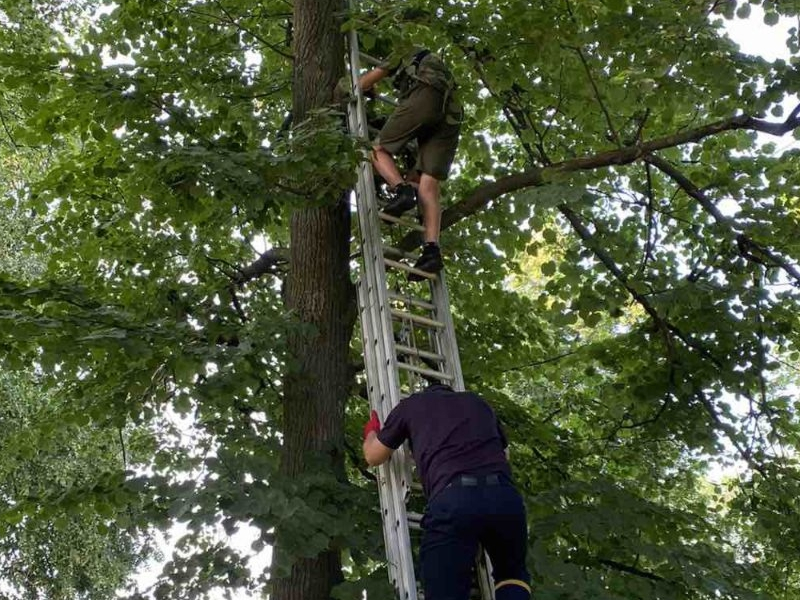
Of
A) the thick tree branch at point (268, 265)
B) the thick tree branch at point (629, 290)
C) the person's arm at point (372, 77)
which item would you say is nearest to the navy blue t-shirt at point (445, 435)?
the thick tree branch at point (629, 290)

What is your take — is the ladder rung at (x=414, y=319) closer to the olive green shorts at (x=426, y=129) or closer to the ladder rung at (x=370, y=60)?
the olive green shorts at (x=426, y=129)

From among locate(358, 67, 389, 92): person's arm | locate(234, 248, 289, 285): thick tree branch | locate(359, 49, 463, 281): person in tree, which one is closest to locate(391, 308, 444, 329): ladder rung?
locate(359, 49, 463, 281): person in tree

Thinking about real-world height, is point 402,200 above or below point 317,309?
above

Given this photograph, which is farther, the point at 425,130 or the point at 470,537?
the point at 425,130

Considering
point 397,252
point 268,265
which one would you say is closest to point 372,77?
point 397,252

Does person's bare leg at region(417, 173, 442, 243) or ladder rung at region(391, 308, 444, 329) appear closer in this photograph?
ladder rung at region(391, 308, 444, 329)

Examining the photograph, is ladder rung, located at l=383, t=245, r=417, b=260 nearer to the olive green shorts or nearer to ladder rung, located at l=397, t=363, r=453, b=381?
the olive green shorts

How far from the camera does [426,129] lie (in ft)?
15.6

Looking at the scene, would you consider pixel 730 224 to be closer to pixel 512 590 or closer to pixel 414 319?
pixel 414 319

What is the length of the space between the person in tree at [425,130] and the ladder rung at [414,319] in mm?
347

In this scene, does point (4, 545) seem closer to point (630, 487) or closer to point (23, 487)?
point (23, 487)

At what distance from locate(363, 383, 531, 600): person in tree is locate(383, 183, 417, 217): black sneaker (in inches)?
51.2

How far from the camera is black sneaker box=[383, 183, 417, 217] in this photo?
4363 millimetres

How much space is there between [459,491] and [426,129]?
2400 millimetres
